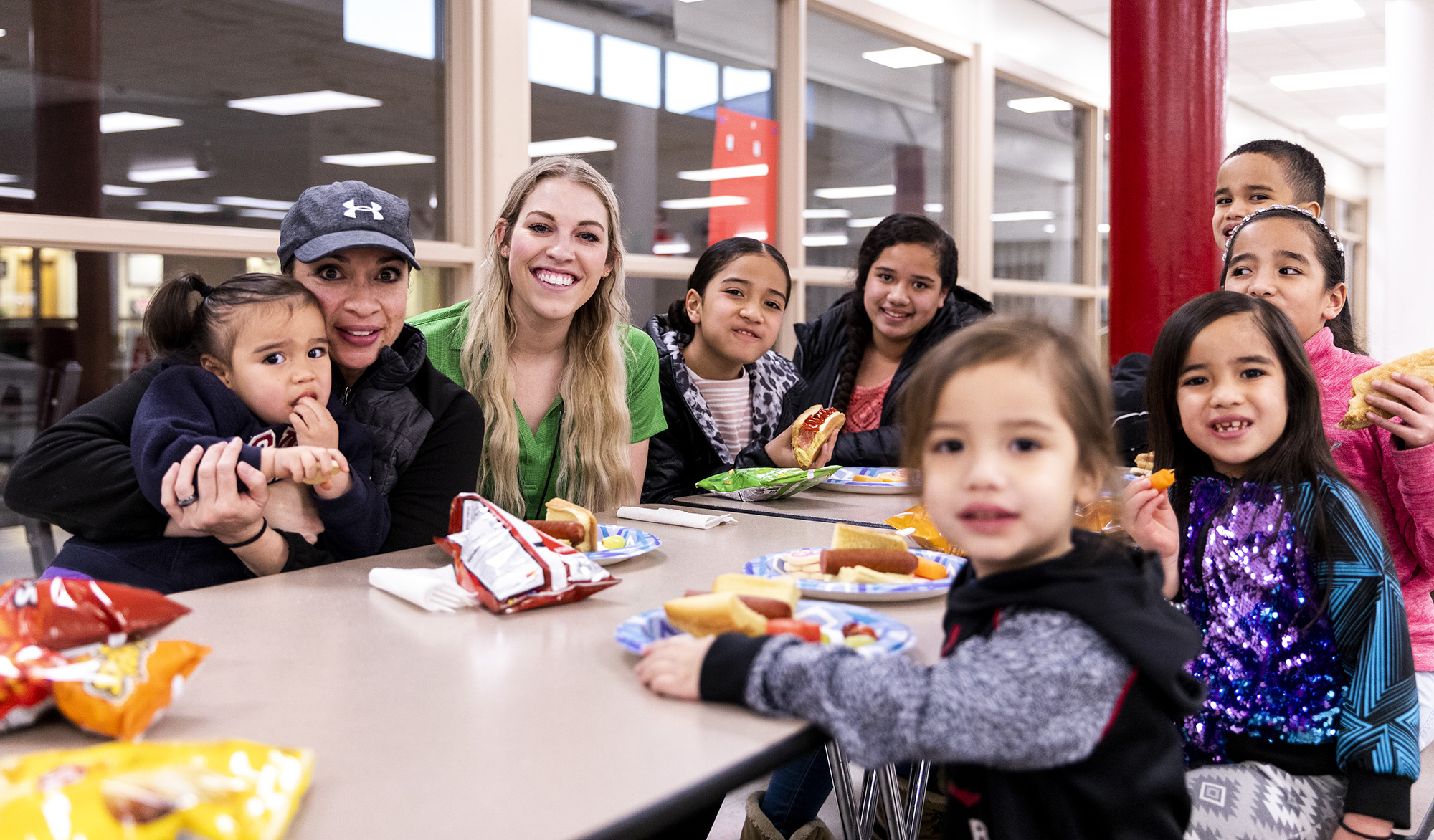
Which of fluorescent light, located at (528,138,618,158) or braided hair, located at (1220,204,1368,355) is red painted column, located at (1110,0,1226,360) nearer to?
fluorescent light, located at (528,138,618,158)

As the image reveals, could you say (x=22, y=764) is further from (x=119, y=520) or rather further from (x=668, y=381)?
(x=668, y=381)

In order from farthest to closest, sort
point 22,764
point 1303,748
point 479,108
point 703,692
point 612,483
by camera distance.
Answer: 1. point 479,108
2. point 612,483
3. point 1303,748
4. point 703,692
5. point 22,764

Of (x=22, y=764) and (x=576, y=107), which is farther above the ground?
(x=576, y=107)

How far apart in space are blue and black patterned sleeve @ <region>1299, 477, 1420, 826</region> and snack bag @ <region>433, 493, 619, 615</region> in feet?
3.33

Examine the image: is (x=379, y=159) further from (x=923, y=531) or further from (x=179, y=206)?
(x=923, y=531)

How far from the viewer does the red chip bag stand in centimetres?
94

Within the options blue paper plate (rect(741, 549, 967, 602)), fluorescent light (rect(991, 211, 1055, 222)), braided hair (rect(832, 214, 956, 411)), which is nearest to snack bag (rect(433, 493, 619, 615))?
blue paper plate (rect(741, 549, 967, 602))

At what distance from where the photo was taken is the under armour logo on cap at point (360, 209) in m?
1.90

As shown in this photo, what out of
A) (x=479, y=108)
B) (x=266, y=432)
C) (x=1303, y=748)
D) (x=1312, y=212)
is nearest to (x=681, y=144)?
(x=479, y=108)

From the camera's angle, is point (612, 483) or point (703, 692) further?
point (612, 483)

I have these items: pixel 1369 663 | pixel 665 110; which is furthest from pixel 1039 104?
pixel 1369 663

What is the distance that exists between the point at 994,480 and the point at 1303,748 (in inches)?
32.8

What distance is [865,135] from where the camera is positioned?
20.0ft

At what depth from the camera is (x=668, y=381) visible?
2.88 m
